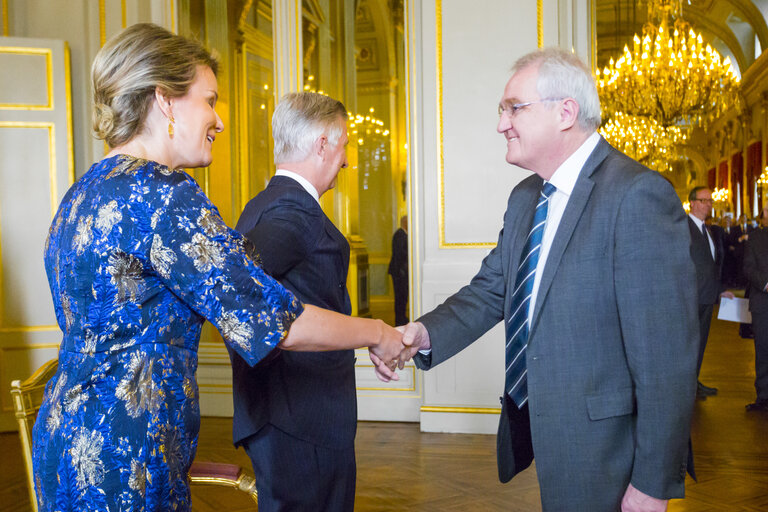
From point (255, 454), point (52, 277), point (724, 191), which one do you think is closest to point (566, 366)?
point (255, 454)

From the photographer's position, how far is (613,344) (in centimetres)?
156

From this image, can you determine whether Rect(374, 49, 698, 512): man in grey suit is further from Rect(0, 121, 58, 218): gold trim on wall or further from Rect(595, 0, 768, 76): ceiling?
Rect(595, 0, 768, 76): ceiling

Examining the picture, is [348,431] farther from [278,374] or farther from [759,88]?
[759,88]

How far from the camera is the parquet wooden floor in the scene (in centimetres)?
336

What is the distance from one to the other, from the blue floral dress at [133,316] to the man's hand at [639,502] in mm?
888

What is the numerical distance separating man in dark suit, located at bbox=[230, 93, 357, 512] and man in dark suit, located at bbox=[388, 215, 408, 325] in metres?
3.23

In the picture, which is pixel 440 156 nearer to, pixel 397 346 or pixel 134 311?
pixel 397 346

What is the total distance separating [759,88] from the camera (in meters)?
14.8

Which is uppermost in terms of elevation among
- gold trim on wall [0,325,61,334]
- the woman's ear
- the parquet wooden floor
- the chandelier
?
the chandelier

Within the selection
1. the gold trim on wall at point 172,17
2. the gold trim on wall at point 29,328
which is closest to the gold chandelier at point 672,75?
the gold trim on wall at point 172,17

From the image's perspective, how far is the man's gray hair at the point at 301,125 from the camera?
200 centimetres

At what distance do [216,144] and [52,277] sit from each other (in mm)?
4393

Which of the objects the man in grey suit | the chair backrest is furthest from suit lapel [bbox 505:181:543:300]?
the chair backrest

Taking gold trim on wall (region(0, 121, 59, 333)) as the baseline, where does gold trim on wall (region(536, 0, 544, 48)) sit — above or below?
above
